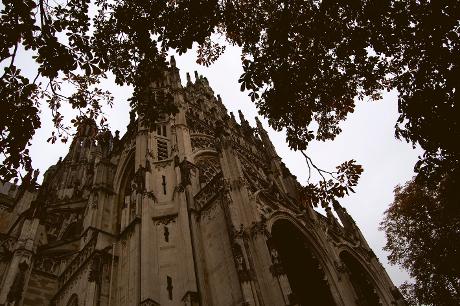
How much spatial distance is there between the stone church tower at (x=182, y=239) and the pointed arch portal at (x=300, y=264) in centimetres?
5

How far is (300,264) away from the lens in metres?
18.7

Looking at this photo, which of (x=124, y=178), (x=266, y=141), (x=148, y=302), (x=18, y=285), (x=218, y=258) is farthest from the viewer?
(x=266, y=141)

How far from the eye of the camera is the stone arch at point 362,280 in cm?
2059

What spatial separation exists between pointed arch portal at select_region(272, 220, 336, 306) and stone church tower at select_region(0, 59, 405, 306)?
0.05 meters

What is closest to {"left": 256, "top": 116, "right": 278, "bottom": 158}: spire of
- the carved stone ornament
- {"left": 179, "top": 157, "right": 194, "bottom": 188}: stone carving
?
{"left": 179, "top": 157, "right": 194, "bottom": 188}: stone carving

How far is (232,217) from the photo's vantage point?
13.5 metres

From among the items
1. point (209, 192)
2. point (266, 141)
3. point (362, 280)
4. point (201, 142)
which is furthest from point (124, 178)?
point (362, 280)

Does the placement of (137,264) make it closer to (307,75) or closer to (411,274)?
(307,75)

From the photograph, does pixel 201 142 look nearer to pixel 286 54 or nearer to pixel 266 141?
pixel 266 141

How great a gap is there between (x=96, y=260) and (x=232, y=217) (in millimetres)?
6381

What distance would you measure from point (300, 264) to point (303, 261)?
21 cm

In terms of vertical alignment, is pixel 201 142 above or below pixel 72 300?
above

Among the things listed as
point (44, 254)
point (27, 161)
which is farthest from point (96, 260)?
point (27, 161)

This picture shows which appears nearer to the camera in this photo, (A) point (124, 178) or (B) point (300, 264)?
(B) point (300, 264)
